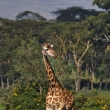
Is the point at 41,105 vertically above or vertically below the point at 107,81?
above

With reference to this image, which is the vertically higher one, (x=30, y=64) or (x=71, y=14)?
(x=30, y=64)

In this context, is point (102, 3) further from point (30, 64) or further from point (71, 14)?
point (30, 64)

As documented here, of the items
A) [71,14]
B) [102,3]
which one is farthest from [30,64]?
[71,14]

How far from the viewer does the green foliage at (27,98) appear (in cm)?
1555

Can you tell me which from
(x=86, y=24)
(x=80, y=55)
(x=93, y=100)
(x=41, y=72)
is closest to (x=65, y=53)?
(x=80, y=55)

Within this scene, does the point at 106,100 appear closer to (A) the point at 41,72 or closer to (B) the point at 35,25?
(A) the point at 41,72

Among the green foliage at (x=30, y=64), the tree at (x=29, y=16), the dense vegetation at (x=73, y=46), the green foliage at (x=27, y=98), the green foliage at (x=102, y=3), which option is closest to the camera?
the green foliage at (x=27, y=98)

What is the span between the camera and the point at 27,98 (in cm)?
1572

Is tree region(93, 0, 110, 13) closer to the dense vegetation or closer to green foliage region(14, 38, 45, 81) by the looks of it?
the dense vegetation

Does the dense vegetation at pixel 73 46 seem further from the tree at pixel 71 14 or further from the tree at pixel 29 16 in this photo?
the tree at pixel 71 14

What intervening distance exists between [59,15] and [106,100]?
53316mm

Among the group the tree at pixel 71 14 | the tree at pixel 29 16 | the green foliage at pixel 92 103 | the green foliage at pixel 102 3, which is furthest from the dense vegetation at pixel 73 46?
the green foliage at pixel 92 103

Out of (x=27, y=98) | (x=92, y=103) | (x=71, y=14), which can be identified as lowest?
(x=71, y=14)

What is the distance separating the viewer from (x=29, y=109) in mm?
15539
